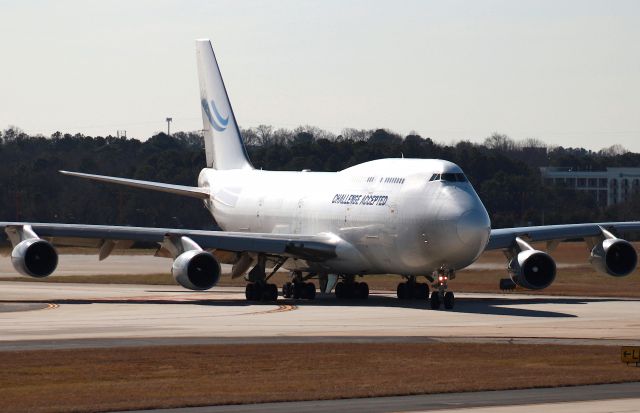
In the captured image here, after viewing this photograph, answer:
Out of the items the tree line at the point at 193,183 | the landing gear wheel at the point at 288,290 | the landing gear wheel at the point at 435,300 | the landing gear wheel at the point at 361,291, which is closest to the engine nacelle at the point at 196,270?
the landing gear wheel at the point at 288,290

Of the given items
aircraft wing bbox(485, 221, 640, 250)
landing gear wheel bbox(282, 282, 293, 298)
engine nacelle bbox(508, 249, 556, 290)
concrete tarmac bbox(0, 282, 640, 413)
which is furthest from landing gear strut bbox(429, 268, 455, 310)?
landing gear wheel bbox(282, 282, 293, 298)

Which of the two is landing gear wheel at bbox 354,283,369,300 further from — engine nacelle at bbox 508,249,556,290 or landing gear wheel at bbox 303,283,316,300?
engine nacelle at bbox 508,249,556,290

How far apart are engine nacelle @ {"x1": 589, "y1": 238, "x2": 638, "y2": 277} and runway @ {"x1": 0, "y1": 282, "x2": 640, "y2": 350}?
4.01ft

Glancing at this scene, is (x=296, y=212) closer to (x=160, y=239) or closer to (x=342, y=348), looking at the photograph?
(x=160, y=239)

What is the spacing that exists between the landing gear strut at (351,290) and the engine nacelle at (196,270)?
6809mm

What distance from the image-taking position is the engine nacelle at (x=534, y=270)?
51281mm

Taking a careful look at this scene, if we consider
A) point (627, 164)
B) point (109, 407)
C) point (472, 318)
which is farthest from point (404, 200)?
point (627, 164)

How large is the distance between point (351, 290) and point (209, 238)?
639 cm

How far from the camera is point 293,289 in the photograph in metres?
55.3

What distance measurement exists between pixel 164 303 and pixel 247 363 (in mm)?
21634

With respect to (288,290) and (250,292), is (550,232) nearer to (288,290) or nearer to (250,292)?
(288,290)

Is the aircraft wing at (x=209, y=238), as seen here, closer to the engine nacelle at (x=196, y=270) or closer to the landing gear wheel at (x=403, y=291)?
the engine nacelle at (x=196, y=270)

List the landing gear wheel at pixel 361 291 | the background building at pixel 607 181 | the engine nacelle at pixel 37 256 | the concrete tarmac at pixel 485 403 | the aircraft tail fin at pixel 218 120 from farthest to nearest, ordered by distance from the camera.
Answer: the background building at pixel 607 181
the aircraft tail fin at pixel 218 120
the landing gear wheel at pixel 361 291
the engine nacelle at pixel 37 256
the concrete tarmac at pixel 485 403

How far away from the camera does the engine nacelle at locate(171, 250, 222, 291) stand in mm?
49719
